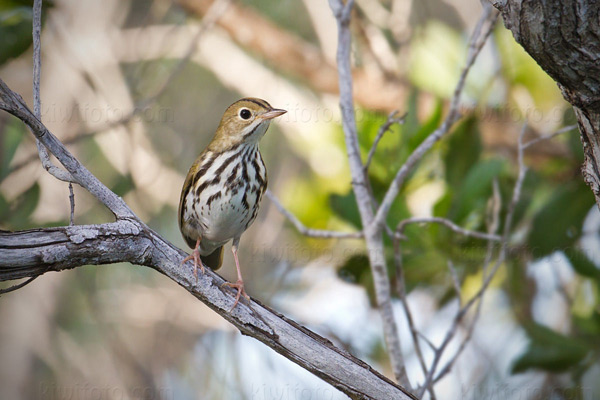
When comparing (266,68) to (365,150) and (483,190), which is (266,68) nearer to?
(365,150)

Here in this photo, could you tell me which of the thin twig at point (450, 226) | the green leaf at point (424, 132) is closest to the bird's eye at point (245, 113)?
the thin twig at point (450, 226)

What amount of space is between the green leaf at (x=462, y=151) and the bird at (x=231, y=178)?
1.49 m

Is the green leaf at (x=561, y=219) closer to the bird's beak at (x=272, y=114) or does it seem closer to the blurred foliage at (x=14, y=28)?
the bird's beak at (x=272, y=114)

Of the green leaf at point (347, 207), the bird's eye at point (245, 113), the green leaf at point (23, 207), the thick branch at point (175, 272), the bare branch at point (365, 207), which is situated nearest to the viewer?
the thick branch at point (175, 272)

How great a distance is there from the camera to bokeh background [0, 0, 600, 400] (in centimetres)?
439

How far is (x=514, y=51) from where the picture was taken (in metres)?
5.41

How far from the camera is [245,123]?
3.42 m

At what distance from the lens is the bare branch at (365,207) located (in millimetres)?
3186

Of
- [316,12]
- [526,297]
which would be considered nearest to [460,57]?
[316,12]

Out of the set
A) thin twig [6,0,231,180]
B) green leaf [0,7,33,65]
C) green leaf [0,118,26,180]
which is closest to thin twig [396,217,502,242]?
thin twig [6,0,231,180]

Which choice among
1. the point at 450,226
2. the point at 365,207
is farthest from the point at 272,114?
the point at 450,226

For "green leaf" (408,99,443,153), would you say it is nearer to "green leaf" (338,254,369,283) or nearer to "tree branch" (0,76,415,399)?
"green leaf" (338,254,369,283)

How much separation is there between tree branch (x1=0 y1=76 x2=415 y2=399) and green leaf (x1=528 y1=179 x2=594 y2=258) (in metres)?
2.42

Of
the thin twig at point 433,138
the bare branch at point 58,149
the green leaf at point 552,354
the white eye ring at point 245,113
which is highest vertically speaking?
the white eye ring at point 245,113
